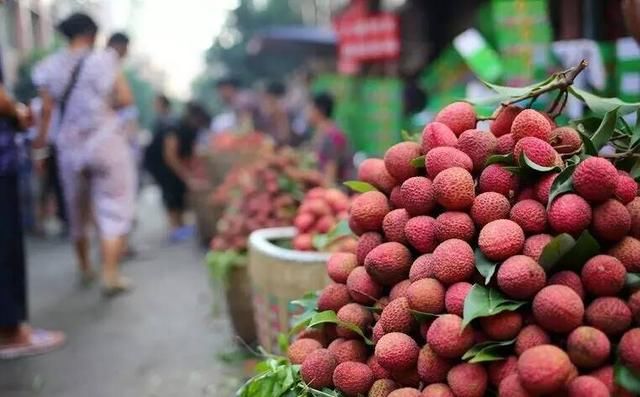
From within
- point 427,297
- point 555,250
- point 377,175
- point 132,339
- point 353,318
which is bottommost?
point 132,339

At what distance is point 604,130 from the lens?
1.75 m

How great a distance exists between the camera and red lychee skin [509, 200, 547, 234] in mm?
1521

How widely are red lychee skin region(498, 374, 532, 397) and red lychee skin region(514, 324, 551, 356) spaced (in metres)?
0.06

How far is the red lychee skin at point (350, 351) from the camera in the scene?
1651 millimetres

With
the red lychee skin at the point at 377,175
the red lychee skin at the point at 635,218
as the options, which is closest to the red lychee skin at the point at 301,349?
the red lychee skin at the point at 377,175

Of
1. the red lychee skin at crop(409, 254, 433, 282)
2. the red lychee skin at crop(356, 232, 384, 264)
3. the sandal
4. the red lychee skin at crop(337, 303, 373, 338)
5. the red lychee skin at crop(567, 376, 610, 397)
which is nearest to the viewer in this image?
the red lychee skin at crop(567, 376, 610, 397)

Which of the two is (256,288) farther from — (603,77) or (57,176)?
(57,176)

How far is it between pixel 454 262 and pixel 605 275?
32 cm

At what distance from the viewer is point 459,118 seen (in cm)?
187

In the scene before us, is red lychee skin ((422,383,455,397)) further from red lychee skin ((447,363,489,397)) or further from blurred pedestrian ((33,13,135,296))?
blurred pedestrian ((33,13,135,296))

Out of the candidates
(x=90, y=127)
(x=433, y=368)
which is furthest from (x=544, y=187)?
(x=90, y=127)

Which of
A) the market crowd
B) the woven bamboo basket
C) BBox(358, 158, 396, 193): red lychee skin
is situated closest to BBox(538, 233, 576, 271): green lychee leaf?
BBox(358, 158, 396, 193): red lychee skin

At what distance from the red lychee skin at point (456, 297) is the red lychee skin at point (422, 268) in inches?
3.1

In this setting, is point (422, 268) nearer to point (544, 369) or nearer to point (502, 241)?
point (502, 241)
